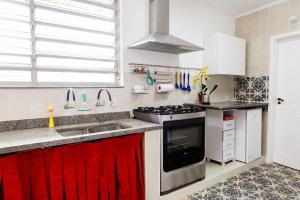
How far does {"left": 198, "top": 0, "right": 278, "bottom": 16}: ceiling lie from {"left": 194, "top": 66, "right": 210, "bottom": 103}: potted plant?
1.03 meters

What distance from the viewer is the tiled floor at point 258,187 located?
206 centimetres

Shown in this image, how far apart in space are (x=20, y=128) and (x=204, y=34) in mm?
2795

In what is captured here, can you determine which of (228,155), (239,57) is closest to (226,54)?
(239,57)

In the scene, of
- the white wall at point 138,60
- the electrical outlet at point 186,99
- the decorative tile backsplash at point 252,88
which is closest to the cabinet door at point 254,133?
the decorative tile backsplash at point 252,88

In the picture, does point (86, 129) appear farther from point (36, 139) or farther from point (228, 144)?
point (228, 144)

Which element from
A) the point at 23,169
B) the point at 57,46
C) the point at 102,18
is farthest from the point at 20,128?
the point at 102,18

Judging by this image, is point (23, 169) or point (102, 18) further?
point (102, 18)

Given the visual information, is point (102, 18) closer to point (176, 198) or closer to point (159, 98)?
point (159, 98)

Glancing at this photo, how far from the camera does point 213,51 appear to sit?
2.94 metres

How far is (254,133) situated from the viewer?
113 inches

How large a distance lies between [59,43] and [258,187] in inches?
110

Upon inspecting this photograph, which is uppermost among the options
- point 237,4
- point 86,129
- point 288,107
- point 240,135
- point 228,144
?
point 237,4

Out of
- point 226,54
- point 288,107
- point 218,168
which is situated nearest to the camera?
point 218,168

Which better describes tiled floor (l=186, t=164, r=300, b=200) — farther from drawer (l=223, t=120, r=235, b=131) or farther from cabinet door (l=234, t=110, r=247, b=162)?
drawer (l=223, t=120, r=235, b=131)
